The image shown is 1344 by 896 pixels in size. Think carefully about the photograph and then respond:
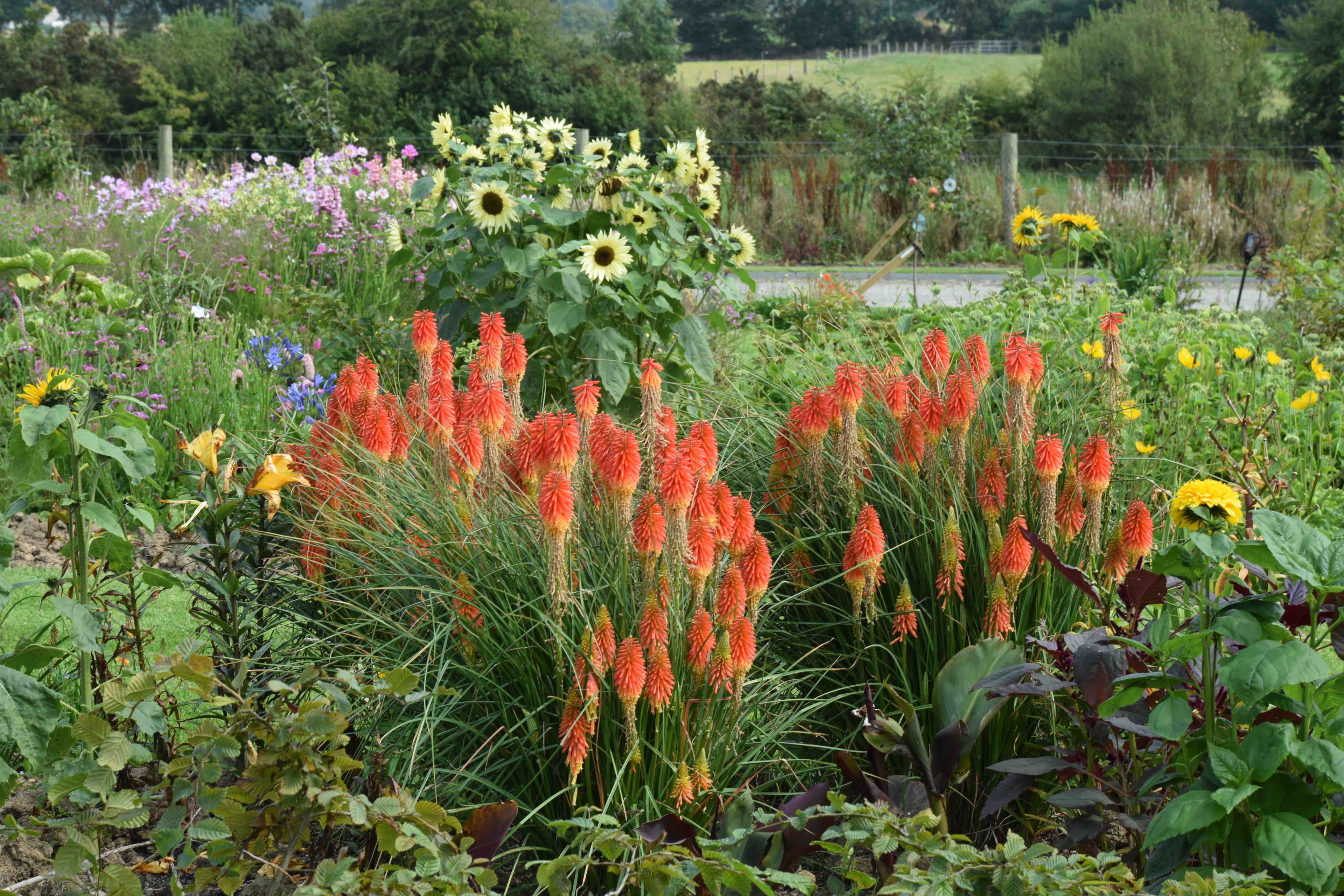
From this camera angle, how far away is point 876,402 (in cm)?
302

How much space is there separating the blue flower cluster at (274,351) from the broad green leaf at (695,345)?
162cm

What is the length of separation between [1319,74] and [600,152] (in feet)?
99.6

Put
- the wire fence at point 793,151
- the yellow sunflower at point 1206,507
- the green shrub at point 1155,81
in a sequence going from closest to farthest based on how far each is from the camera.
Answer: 1. the yellow sunflower at point 1206,507
2. the wire fence at point 793,151
3. the green shrub at point 1155,81

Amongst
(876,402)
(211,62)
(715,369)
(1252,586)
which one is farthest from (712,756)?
(211,62)

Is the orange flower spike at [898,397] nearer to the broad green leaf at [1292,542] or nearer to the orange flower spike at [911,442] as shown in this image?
the orange flower spike at [911,442]

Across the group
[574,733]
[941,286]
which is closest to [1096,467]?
[574,733]

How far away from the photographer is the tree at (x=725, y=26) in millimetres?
59125

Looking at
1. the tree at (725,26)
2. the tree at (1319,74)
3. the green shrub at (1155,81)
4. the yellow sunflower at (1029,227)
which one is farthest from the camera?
the tree at (725,26)

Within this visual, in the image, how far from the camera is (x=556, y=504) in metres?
1.89

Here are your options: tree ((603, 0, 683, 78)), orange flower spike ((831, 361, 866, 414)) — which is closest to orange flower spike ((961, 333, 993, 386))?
orange flower spike ((831, 361, 866, 414))

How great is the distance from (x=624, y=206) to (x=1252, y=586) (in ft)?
8.51

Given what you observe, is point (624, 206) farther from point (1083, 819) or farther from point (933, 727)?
point (1083, 819)

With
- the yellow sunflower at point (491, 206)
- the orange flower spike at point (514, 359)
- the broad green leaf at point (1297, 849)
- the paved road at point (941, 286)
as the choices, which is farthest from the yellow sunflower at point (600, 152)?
the paved road at point (941, 286)

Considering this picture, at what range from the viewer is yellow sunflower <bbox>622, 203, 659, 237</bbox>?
4492 millimetres
